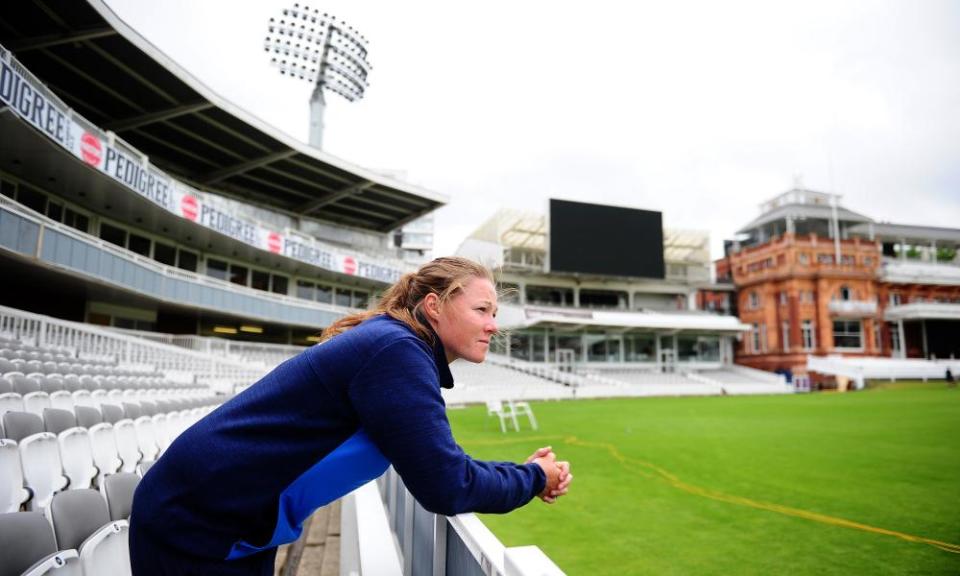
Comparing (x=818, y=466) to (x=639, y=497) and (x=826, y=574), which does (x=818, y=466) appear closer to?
(x=639, y=497)

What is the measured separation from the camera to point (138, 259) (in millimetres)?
20203

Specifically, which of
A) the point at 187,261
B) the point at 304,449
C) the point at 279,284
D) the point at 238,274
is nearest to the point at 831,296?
the point at 279,284

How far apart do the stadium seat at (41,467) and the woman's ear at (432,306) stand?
11.3 feet

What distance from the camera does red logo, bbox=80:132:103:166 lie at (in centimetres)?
1633

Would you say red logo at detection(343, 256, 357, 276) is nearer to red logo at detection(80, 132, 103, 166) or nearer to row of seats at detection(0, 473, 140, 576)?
red logo at detection(80, 132, 103, 166)

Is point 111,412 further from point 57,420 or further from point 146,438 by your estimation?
point 57,420

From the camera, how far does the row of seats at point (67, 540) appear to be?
171 cm

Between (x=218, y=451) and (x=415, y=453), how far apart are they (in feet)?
1.71

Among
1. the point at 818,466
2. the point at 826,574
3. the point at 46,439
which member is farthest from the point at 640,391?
the point at 46,439

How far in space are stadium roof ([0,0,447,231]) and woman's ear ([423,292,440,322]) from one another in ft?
74.0

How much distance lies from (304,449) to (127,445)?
13.9 ft

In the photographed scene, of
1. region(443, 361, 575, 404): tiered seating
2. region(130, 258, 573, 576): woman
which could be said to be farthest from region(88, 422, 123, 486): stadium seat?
region(443, 361, 575, 404): tiered seating

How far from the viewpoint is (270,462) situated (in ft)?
4.50

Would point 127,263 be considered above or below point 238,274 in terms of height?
below
